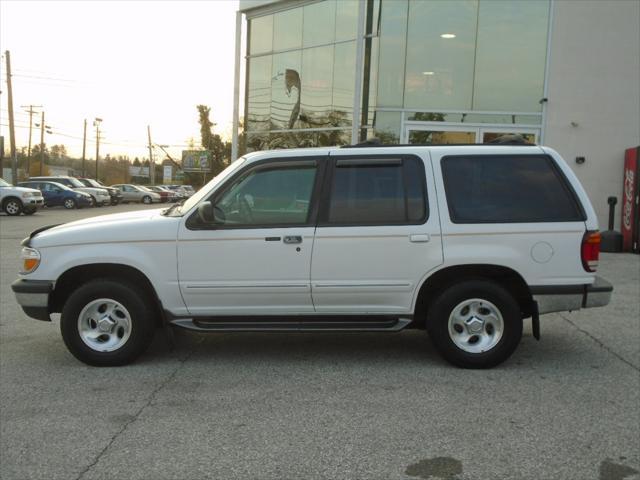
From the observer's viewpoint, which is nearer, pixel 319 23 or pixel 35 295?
pixel 35 295

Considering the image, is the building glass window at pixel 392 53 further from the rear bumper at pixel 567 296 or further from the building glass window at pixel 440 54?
the rear bumper at pixel 567 296

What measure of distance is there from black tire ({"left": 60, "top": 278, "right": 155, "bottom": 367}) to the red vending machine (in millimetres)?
11998

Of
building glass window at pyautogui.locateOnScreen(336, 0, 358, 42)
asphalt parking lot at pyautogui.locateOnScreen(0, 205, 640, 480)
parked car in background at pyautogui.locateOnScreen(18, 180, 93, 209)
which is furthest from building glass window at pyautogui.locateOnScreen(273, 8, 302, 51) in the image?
parked car in background at pyautogui.locateOnScreen(18, 180, 93, 209)

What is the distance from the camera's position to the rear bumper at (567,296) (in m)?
5.02

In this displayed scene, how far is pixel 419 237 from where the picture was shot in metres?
5.01

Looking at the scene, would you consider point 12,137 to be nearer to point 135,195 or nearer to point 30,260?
point 135,195

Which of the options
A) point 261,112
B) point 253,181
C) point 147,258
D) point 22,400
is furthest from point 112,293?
point 261,112

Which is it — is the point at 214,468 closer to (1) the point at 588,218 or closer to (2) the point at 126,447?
(2) the point at 126,447

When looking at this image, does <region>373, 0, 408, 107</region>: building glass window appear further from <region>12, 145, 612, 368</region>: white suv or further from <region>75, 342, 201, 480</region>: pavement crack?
<region>75, 342, 201, 480</region>: pavement crack

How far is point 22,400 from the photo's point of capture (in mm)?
4422

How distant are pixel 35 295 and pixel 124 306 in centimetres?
76

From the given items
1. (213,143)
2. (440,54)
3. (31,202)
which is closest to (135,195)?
(31,202)

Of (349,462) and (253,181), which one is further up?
(253,181)

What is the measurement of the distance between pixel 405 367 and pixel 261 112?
601 inches
